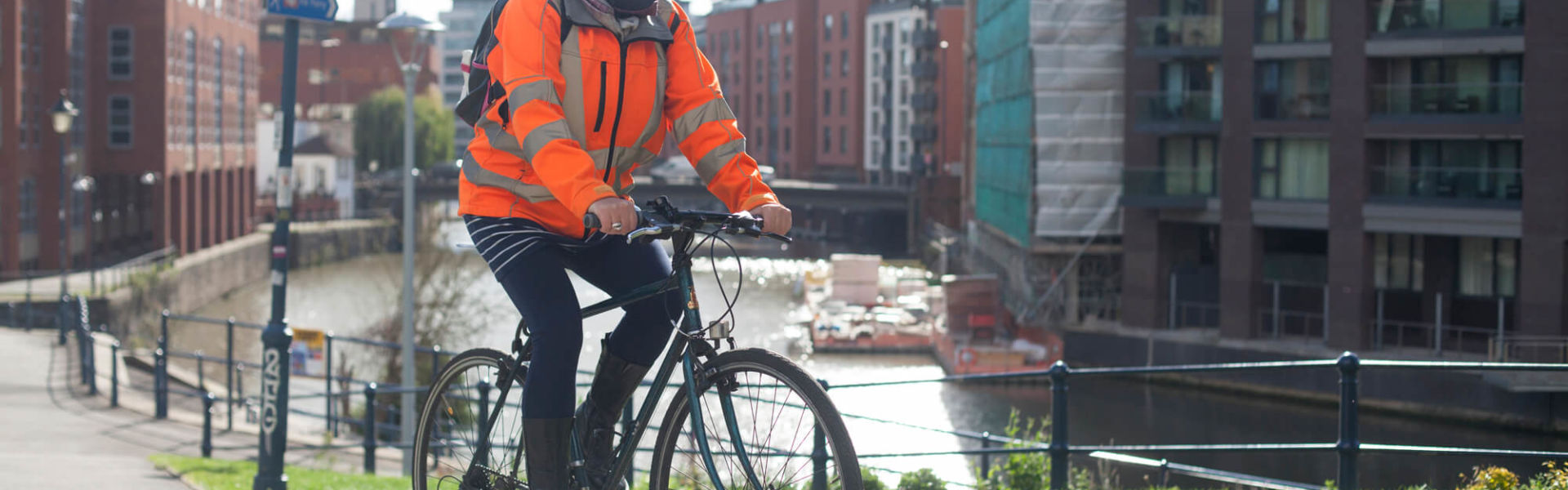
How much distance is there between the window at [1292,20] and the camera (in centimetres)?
3662

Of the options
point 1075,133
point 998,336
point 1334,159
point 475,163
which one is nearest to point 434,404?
point 475,163

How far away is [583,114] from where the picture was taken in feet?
13.8

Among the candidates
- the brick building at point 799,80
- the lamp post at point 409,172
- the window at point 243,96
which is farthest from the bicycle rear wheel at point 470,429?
the brick building at point 799,80

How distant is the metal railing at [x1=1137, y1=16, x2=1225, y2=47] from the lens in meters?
39.4

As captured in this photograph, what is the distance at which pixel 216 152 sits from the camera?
6519 centimetres

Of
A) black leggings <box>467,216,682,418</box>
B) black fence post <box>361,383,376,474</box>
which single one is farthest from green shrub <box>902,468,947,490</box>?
black fence post <box>361,383,376,474</box>

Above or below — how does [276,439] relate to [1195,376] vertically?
above

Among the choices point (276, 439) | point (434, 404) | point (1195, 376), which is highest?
point (434, 404)

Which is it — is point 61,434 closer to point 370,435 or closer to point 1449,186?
point 370,435

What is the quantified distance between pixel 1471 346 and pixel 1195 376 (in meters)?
5.71

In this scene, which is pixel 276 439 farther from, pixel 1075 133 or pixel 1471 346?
pixel 1075 133

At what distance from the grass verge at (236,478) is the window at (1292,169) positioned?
1137 inches

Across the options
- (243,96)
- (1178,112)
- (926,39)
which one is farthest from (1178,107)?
(926,39)

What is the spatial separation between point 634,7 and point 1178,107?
3727cm
